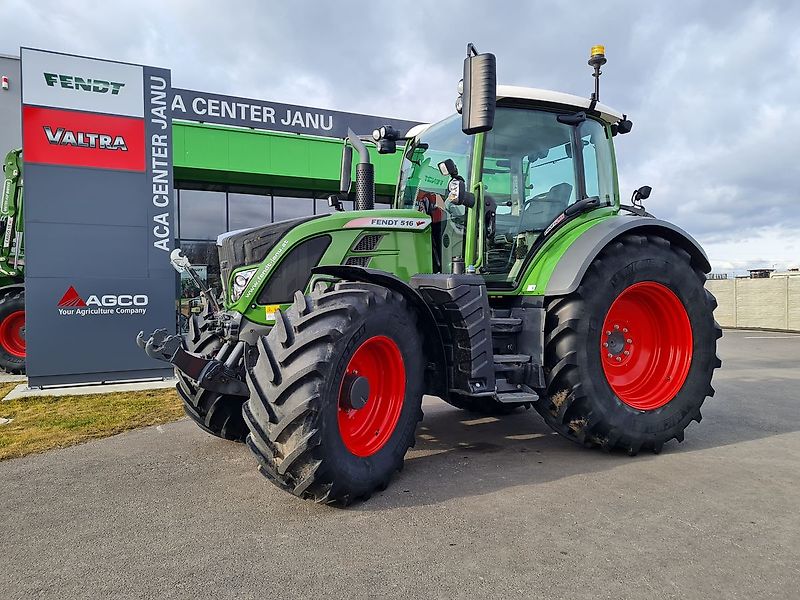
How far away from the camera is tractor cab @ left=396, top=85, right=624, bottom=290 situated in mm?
4473

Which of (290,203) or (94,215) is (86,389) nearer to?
(94,215)

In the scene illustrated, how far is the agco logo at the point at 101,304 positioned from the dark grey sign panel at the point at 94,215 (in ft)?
0.04

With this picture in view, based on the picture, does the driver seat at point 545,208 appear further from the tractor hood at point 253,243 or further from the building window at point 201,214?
the building window at point 201,214

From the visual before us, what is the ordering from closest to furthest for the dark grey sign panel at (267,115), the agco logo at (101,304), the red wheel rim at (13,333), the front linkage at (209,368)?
1. the front linkage at (209,368)
2. the agco logo at (101,304)
3. the red wheel rim at (13,333)
4. the dark grey sign panel at (267,115)

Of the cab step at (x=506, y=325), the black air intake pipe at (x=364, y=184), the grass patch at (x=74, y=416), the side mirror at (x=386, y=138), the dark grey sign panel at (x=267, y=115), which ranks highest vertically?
the dark grey sign panel at (x=267, y=115)

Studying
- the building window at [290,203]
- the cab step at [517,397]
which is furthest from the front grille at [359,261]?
the building window at [290,203]

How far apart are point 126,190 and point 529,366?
653cm

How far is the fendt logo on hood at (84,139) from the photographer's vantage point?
25.6ft

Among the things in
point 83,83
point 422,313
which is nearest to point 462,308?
point 422,313

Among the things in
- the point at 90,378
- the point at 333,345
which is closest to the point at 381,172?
the point at 90,378

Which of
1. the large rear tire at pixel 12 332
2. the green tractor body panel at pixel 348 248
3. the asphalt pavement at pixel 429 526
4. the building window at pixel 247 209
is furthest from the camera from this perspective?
the building window at pixel 247 209

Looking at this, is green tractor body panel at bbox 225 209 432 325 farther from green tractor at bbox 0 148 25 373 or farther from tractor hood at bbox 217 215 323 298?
green tractor at bbox 0 148 25 373

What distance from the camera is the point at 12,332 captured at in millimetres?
9953

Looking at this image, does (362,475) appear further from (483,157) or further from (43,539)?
(483,157)
